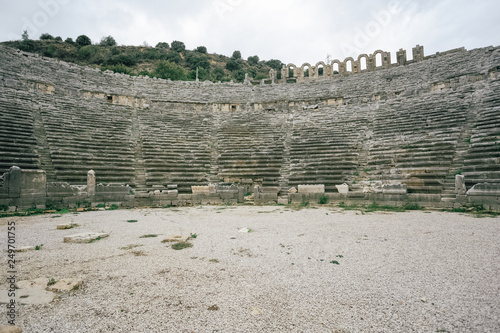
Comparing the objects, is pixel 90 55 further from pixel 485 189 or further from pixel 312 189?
pixel 485 189

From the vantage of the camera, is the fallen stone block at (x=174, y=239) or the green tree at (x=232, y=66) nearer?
the fallen stone block at (x=174, y=239)

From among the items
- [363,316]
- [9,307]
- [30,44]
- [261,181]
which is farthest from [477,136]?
[30,44]

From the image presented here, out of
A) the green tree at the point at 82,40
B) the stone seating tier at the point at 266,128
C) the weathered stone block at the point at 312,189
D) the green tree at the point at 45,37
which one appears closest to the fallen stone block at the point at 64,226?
the stone seating tier at the point at 266,128

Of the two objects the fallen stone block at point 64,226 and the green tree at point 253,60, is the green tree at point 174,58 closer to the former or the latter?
the green tree at point 253,60

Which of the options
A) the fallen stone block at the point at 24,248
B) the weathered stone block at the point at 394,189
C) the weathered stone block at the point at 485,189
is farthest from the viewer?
the weathered stone block at the point at 394,189

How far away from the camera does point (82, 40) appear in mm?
53375

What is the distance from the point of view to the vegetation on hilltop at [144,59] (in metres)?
44.0

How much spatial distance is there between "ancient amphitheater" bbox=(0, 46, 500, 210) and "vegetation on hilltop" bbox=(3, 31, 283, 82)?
2277 cm

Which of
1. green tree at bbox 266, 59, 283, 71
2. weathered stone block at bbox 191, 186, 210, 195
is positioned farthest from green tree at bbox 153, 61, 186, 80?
weathered stone block at bbox 191, 186, 210, 195

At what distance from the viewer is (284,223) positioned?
7.22 m

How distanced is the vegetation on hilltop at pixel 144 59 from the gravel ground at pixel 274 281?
40471mm

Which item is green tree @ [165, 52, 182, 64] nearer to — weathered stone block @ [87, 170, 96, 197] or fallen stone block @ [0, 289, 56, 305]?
weathered stone block @ [87, 170, 96, 197]

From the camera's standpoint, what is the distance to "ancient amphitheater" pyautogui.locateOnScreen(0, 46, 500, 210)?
36.0 ft

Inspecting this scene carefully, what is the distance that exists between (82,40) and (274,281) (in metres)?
69.0
